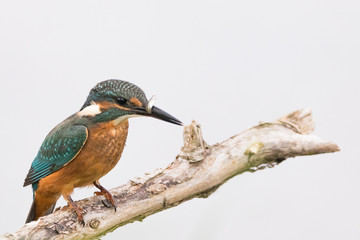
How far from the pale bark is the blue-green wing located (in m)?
0.28

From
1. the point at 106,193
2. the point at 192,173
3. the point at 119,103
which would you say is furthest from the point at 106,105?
the point at 192,173

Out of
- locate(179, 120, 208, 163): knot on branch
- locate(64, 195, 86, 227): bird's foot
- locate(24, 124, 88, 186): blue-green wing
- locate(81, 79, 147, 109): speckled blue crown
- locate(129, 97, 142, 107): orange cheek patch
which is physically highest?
locate(81, 79, 147, 109): speckled blue crown

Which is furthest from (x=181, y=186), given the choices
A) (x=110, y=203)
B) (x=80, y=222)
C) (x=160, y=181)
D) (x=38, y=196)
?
(x=38, y=196)

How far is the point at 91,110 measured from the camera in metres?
3.06

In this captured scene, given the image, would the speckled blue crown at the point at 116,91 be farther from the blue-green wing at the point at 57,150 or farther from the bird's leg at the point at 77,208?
the bird's leg at the point at 77,208

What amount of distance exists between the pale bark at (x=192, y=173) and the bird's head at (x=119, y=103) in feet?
0.85

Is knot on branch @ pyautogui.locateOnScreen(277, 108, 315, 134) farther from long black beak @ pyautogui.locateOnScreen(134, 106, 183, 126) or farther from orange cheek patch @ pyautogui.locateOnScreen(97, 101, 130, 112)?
orange cheek patch @ pyautogui.locateOnScreen(97, 101, 130, 112)

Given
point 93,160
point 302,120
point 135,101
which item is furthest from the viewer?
point 302,120

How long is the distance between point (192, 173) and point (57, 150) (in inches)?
32.1

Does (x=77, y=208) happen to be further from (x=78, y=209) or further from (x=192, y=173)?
(x=192, y=173)

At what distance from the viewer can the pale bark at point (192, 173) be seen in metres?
3.01

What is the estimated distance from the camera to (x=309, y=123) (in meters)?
3.37

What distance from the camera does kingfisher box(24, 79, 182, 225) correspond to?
115 inches

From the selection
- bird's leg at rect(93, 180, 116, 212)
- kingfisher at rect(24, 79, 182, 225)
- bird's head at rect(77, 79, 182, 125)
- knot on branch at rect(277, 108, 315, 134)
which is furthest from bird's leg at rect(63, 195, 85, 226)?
knot on branch at rect(277, 108, 315, 134)
